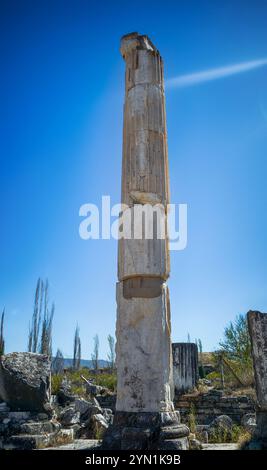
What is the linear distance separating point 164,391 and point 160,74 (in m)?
5.73

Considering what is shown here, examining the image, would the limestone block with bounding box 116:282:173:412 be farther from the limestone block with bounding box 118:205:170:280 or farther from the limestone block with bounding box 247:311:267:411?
the limestone block with bounding box 247:311:267:411

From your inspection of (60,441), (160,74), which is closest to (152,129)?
(160,74)

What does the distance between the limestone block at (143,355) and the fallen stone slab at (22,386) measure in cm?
136

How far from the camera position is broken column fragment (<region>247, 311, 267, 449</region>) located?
237 inches

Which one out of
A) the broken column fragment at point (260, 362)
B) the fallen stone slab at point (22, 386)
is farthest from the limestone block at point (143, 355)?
the broken column fragment at point (260, 362)

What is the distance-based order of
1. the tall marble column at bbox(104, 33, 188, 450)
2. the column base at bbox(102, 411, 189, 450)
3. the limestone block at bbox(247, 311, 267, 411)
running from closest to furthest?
the column base at bbox(102, 411, 189, 450), the tall marble column at bbox(104, 33, 188, 450), the limestone block at bbox(247, 311, 267, 411)

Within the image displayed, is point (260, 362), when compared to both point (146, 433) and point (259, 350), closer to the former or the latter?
point (259, 350)

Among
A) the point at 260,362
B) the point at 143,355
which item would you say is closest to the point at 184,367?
the point at 260,362

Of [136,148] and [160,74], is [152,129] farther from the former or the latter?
[160,74]

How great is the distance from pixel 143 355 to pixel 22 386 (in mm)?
2083

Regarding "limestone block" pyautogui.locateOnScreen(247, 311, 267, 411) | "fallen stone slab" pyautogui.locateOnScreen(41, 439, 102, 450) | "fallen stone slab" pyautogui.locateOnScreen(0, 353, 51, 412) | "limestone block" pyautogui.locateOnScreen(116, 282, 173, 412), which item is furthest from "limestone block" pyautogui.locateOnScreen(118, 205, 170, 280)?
"fallen stone slab" pyautogui.locateOnScreen(41, 439, 102, 450)

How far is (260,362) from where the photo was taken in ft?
21.3

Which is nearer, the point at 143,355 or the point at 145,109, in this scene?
the point at 143,355

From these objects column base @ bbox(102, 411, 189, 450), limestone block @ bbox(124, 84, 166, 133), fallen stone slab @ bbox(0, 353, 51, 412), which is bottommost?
column base @ bbox(102, 411, 189, 450)
